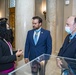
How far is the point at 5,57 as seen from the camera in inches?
117

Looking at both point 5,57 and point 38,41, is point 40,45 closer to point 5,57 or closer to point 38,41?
point 38,41

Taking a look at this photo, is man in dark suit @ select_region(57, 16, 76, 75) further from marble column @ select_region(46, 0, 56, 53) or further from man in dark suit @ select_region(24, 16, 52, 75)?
marble column @ select_region(46, 0, 56, 53)

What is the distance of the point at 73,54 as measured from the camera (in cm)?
310

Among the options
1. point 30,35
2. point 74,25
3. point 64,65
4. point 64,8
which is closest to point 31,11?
point 30,35

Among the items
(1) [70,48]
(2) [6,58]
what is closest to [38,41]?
(1) [70,48]

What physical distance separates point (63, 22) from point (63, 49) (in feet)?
20.2

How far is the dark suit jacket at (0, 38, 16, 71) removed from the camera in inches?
116

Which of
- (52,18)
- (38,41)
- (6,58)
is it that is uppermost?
(52,18)

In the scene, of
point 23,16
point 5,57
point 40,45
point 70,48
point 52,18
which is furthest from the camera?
point 52,18

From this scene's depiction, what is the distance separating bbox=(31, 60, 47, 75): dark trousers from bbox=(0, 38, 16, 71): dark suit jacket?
1.08ft

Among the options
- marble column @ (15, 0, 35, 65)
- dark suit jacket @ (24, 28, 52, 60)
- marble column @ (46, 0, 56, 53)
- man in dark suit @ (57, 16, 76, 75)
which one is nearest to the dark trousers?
man in dark suit @ (57, 16, 76, 75)

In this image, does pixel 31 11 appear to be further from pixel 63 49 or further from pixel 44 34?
pixel 63 49

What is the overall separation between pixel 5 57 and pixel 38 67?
1.87 feet

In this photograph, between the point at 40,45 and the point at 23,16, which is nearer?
the point at 40,45
